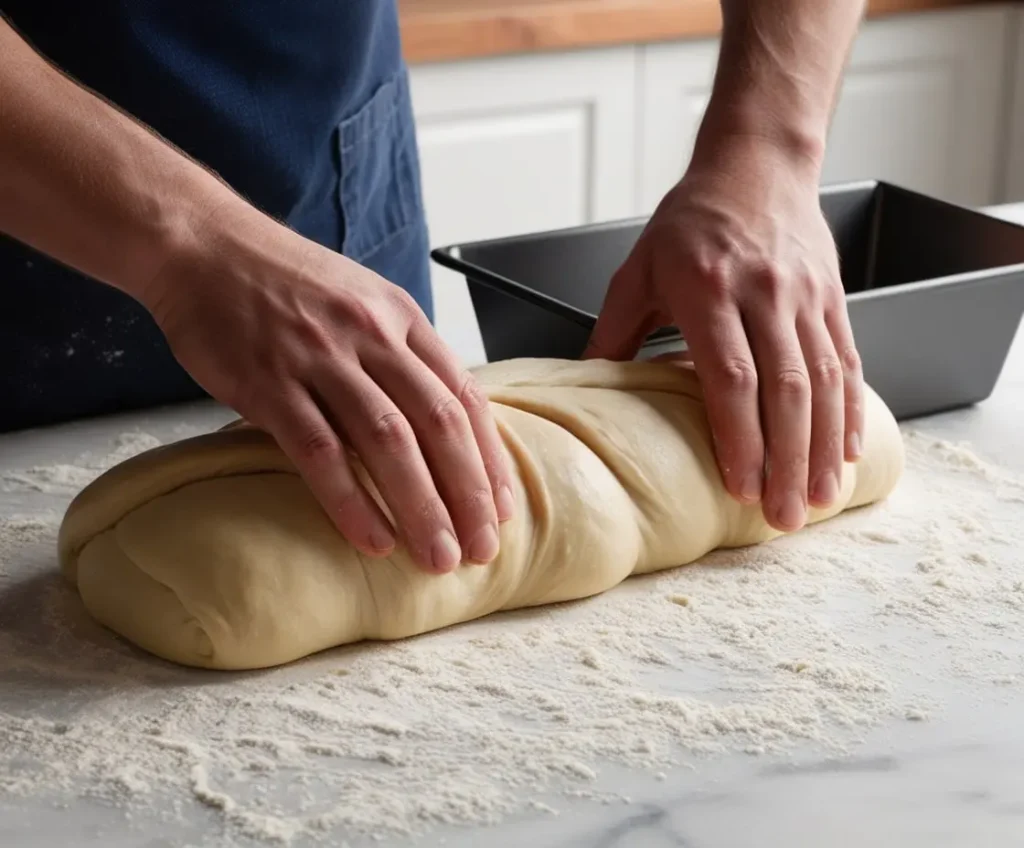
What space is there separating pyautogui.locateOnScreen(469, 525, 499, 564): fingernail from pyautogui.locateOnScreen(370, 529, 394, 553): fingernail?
0.06 metres

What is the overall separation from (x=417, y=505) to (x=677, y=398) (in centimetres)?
32

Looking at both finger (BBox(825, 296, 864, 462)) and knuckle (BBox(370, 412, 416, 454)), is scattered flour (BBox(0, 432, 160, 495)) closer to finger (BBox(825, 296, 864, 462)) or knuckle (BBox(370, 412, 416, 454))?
knuckle (BBox(370, 412, 416, 454))

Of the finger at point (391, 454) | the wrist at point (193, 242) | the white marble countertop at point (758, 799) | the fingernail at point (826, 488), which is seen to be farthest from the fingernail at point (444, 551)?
the fingernail at point (826, 488)

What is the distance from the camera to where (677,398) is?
128 cm

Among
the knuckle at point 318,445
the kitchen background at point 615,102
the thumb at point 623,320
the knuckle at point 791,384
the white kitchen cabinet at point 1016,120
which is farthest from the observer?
the white kitchen cabinet at point 1016,120

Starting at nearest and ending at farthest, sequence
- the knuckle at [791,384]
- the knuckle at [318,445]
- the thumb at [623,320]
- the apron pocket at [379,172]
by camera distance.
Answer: the knuckle at [318,445]
the knuckle at [791,384]
the thumb at [623,320]
the apron pocket at [379,172]

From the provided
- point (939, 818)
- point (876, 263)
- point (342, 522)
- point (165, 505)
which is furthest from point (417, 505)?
point (876, 263)

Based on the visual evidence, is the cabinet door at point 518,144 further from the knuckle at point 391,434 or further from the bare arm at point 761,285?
the knuckle at point 391,434

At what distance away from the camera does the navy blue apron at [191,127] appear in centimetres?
137

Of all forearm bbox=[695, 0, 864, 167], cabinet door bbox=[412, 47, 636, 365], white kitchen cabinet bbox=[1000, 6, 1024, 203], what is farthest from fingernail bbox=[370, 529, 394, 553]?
white kitchen cabinet bbox=[1000, 6, 1024, 203]

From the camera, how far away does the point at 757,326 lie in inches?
48.6

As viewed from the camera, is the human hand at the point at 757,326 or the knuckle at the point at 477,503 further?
the human hand at the point at 757,326

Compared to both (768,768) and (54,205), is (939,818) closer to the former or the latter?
(768,768)

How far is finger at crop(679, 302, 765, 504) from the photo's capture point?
1.21 meters
